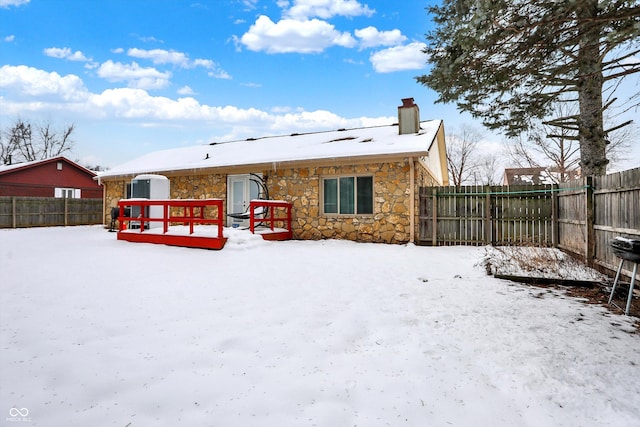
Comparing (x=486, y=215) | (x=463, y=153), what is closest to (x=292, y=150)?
(x=486, y=215)

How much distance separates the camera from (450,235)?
8.92 m

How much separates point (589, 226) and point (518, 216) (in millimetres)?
3029

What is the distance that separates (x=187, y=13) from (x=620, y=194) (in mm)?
14116

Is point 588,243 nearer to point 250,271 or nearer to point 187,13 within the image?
point 250,271

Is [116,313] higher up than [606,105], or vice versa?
[606,105]

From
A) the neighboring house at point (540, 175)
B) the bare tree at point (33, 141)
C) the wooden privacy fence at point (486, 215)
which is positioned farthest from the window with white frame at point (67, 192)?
the neighboring house at point (540, 175)

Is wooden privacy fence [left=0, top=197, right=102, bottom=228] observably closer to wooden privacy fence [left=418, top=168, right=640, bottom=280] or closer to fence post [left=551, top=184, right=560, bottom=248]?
wooden privacy fence [left=418, top=168, right=640, bottom=280]

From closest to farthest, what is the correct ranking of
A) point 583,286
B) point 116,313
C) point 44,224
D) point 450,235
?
point 116,313 → point 583,286 → point 450,235 → point 44,224

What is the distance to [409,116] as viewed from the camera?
1133 cm

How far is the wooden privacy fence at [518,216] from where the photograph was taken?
5508 millimetres

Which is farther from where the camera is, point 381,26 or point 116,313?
point 381,26

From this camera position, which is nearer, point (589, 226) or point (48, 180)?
point (589, 226)

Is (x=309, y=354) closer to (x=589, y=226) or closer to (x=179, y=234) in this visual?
(x=589, y=226)

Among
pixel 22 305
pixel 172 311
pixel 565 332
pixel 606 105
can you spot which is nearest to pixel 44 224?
pixel 22 305
